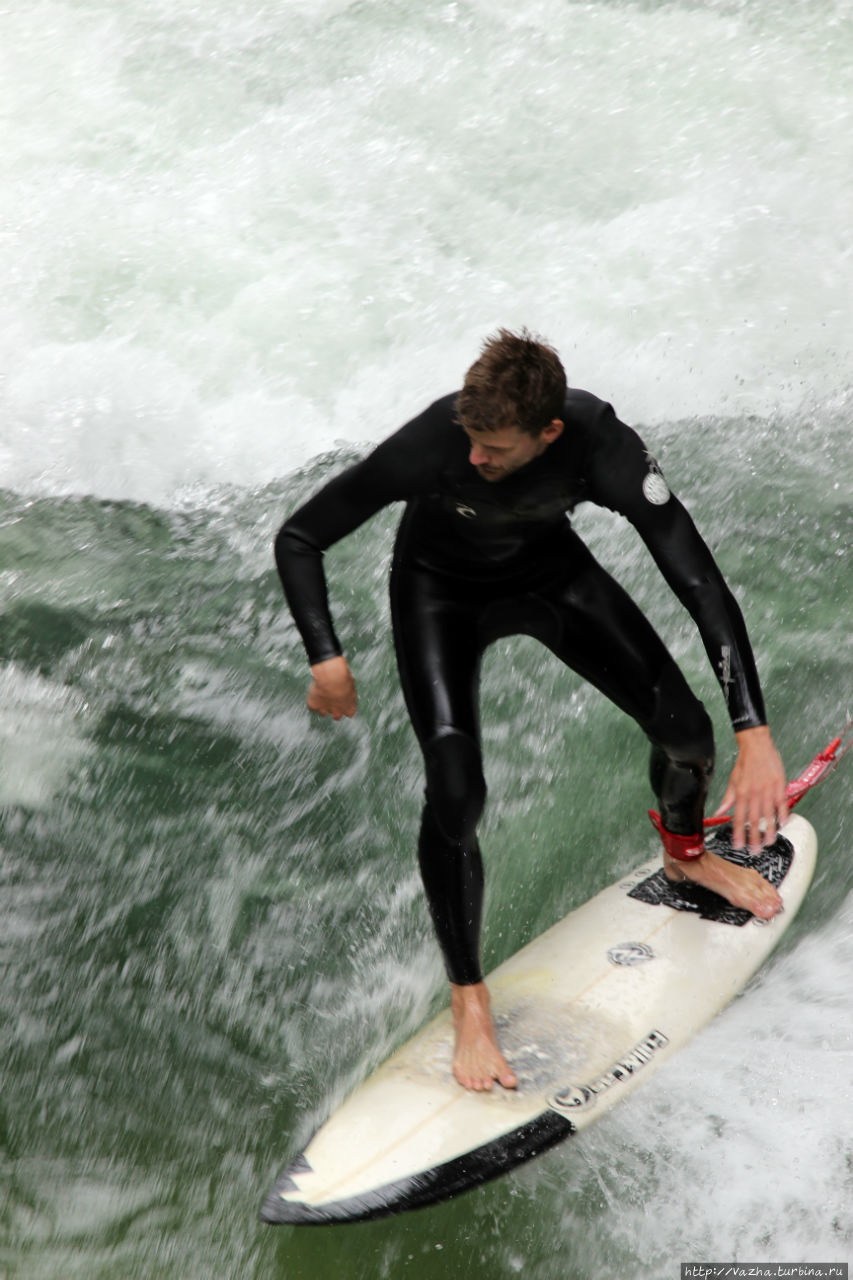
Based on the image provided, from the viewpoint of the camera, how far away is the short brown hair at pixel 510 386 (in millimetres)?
2383

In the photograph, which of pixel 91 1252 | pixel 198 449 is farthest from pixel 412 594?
pixel 198 449

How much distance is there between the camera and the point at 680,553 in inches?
103

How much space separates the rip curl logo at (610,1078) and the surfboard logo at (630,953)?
8.9 inches

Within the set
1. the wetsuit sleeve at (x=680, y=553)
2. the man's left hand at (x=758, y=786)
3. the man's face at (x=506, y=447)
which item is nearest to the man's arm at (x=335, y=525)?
the man's face at (x=506, y=447)

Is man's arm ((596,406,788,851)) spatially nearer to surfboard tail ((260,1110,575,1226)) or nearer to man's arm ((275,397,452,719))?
man's arm ((275,397,452,719))

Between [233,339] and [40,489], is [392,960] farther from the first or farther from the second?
[233,339]

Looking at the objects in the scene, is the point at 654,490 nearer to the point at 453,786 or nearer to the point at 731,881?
the point at 453,786

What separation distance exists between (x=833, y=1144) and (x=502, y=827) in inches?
55.9

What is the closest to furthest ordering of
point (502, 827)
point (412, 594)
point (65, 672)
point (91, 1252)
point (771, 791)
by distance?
point (771, 791) < point (412, 594) < point (91, 1252) < point (502, 827) < point (65, 672)

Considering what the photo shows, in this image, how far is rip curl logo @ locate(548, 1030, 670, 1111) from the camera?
296cm

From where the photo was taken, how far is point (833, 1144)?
299cm

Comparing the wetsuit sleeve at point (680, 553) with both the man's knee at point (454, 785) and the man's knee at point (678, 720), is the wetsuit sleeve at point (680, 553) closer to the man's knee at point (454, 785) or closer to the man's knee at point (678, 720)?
the man's knee at point (678, 720)

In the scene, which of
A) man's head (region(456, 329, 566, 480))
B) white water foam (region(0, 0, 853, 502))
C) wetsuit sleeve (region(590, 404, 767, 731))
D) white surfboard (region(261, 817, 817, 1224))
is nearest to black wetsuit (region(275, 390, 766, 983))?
wetsuit sleeve (region(590, 404, 767, 731))

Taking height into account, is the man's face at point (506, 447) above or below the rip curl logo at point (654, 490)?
above
